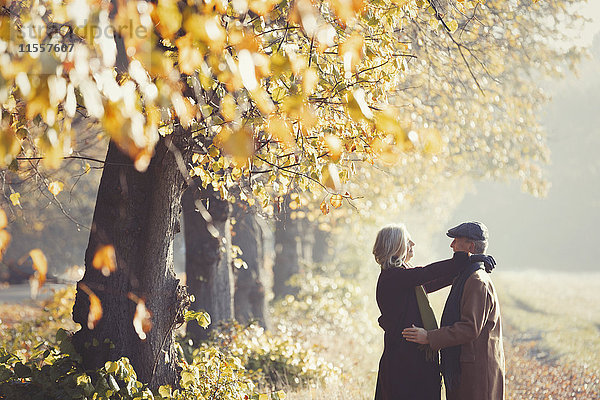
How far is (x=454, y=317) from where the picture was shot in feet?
14.8

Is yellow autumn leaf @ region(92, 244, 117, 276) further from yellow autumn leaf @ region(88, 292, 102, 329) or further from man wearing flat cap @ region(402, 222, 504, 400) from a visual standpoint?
man wearing flat cap @ region(402, 222, 504, 400)

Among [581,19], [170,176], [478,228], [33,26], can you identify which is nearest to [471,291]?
[478,228]

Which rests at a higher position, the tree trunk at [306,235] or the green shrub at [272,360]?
the tree trunk at [306,235]

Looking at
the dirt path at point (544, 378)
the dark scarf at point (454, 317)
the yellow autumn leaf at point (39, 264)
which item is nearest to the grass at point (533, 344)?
the dirt path at point (544, 378)

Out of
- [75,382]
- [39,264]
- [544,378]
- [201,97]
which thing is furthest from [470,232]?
[544,378]

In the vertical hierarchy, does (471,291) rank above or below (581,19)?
below

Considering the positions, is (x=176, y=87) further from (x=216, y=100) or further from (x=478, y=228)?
(x=478, y=228)

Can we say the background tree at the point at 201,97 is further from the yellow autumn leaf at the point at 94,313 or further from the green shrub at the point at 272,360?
the green shrub at the point at 272,360

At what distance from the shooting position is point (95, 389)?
3.95m

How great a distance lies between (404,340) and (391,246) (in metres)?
0.71

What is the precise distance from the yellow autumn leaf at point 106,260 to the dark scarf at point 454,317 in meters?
2.43

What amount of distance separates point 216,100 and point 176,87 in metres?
1.69

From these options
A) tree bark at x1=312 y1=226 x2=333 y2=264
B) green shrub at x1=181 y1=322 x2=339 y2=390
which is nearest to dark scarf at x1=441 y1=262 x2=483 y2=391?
green shrub at x1=181 y1=322 x2=339 y2=390

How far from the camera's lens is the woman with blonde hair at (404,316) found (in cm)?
456
